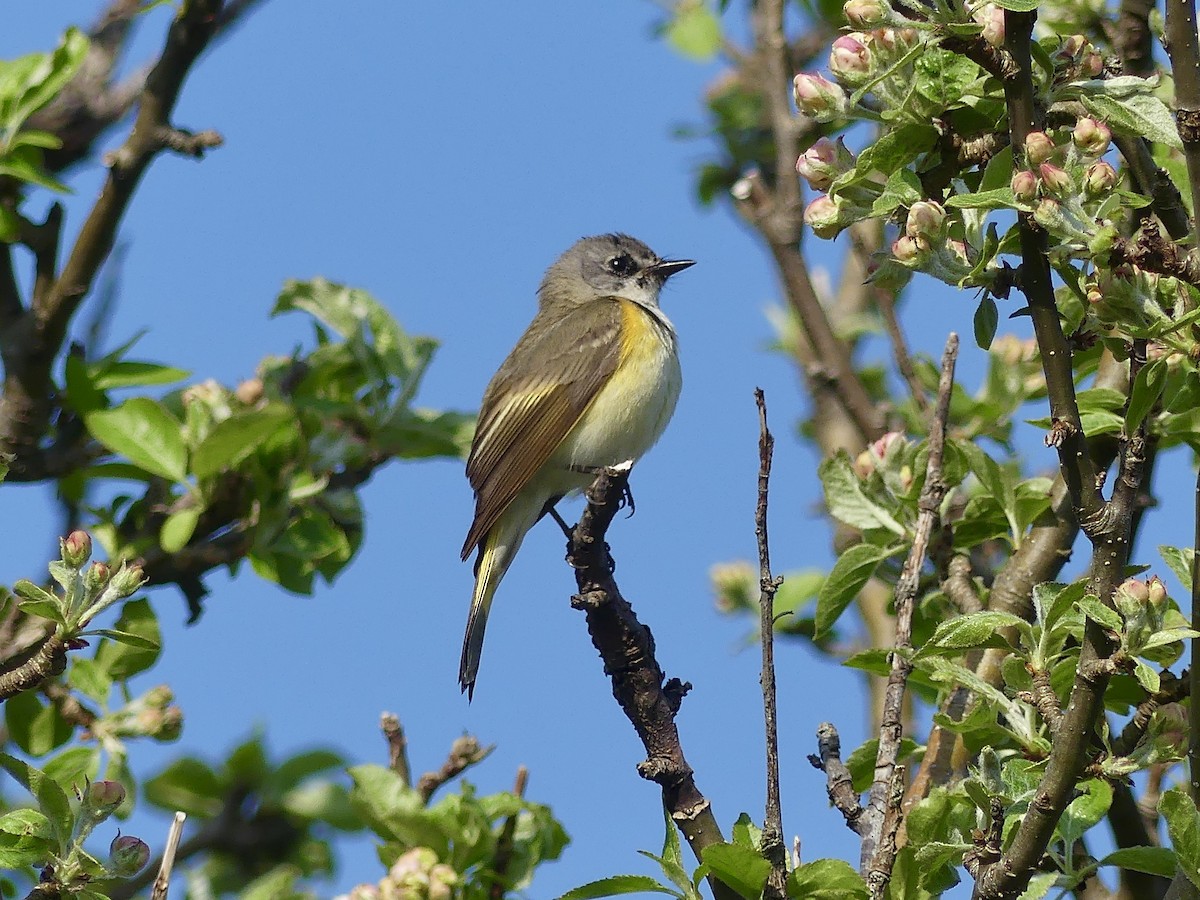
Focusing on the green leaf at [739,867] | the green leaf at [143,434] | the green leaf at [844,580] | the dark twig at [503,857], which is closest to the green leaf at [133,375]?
the green leaf at [143,434]

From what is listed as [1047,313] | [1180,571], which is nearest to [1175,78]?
[1047,313]

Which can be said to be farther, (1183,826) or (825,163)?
(825,163)

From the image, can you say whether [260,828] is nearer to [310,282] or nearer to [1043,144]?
[310,282]

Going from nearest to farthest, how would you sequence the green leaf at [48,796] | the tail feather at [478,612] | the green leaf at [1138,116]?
1. the green leaf at [1138,116]
2. the green leaf at [48,796]
3. the tail feather at [478,612]

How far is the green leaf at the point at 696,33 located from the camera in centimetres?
798

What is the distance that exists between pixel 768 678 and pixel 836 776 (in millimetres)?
693

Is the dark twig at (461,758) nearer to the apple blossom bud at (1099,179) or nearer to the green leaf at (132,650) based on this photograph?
the green leaf at (132,650)

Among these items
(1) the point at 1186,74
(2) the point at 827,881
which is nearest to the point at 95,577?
(2) the point at 827,881

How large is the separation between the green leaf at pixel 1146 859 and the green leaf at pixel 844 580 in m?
1.12

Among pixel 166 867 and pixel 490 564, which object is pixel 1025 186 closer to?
pixel 166 867

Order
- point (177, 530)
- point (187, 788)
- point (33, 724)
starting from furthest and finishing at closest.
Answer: point (177, 530), point (187, 788), point (33, 724)

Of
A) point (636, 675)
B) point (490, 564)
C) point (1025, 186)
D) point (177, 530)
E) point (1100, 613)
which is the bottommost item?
point (1100, 613)

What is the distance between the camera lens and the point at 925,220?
2600 mm

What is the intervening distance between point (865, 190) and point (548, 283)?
6099mm
